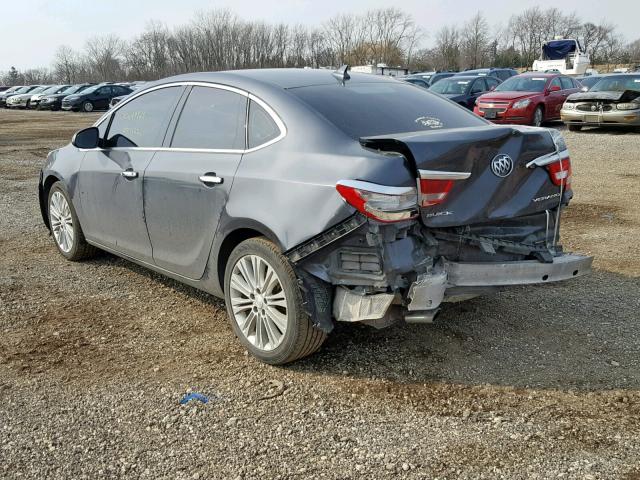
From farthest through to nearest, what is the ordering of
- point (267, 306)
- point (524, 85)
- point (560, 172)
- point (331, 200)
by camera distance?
point (524, 85), point (560, 172), point (267, 306), point (331, 200)

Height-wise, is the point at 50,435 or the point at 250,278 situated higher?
the point at 250,278

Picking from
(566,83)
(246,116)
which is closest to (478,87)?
(566,83)

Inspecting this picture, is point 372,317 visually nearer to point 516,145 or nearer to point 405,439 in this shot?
point 405,439

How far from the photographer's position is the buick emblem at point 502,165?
337cm

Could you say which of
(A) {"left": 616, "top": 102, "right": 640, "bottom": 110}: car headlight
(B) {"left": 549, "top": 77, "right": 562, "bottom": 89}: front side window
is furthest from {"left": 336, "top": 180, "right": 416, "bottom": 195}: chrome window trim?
(B) {"left": 549, "top": 77, "right": 562, "bottom": 89}: front side window

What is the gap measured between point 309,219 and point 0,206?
6.94 meters

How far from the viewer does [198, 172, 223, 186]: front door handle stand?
3797mm

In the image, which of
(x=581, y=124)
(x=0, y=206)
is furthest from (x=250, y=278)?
(x=581, y=124)

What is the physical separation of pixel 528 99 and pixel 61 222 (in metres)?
14.2

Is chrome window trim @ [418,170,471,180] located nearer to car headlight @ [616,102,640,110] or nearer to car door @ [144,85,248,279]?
car door @ [144,85,248,279]

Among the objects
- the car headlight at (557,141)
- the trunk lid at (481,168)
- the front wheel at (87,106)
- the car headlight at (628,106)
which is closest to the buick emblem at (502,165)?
the trunk lid at (481,168)

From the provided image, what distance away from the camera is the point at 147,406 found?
10.7 ft

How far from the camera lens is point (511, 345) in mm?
3893

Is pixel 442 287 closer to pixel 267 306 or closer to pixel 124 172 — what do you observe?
pixel 267 306
